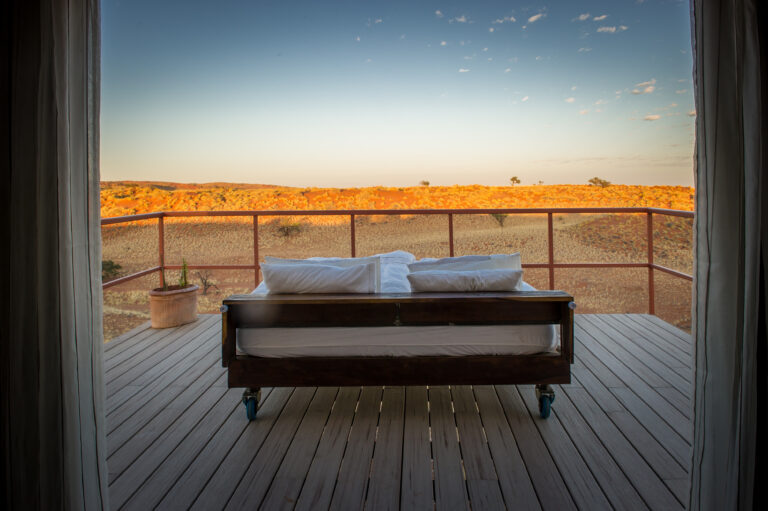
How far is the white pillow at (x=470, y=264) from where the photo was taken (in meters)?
2.38

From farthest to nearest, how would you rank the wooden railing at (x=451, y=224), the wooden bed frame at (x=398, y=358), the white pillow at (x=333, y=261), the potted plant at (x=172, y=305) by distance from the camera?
the wooden railing at (x=451, y=224), the potted plant at (x=172, y=305), the white pillow at (x=333, y=261), the wooden bed frame at (x=398, y=358)

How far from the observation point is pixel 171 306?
3.93m

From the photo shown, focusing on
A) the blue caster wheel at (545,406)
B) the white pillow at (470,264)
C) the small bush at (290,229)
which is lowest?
the blue caster wheel at (545,406)

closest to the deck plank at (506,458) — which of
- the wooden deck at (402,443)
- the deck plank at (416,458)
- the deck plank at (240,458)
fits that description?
the wooden deck at (402,443)

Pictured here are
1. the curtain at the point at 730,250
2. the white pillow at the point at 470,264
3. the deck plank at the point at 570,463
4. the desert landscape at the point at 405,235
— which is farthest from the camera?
the desert landscape at the point at 405,235

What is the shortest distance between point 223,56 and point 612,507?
8300 millimetres

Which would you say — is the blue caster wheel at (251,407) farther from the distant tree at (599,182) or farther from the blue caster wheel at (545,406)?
the distant tree at (599,182)

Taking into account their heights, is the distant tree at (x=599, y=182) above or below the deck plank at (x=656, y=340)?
above

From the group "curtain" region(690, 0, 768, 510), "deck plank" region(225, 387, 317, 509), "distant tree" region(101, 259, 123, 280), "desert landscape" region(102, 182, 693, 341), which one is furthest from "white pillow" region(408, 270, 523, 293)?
"distant tree" region(101, 259, 123, 280)

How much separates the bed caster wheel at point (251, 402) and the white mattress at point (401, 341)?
0.68 ft

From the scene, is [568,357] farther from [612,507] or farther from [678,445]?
[612,507]

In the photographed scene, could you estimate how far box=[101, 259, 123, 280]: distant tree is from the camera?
40.1 feet

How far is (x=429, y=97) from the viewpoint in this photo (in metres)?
7.96

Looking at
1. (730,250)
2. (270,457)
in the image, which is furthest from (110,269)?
(730,250)
